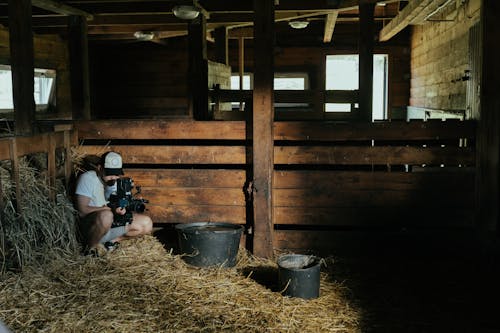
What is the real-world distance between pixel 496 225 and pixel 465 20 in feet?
16.3

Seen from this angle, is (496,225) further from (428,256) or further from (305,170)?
(305,170)

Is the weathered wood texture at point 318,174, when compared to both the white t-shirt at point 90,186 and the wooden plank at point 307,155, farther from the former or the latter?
the white t-shirt at point 90,186

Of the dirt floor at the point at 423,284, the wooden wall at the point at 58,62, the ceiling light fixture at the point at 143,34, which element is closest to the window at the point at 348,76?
the wooden wall at the point at 58,62

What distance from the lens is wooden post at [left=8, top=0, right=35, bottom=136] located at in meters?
5.32

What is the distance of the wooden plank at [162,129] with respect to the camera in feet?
19.0

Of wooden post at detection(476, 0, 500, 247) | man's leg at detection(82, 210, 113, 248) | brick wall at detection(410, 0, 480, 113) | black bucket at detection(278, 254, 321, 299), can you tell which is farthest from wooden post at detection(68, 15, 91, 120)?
brick wall at detection(410, 0, 480, 113)

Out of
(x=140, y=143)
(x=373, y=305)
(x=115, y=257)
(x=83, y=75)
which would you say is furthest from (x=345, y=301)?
(x=83, y=75)

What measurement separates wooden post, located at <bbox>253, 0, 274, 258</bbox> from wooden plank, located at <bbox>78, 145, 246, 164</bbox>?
274 mm

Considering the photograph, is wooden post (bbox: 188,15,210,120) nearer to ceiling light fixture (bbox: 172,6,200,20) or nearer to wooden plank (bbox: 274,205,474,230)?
ceiling light fixture (bbox: 172,6,200,20)

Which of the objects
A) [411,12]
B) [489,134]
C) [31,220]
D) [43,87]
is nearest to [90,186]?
[31,220]

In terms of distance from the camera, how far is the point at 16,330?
379 centimetres

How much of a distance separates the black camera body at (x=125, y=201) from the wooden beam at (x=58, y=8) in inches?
86.6

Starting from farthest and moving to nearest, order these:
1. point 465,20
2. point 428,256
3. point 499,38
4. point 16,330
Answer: point 465,20
point 428,256
point 499,38
point 16,330

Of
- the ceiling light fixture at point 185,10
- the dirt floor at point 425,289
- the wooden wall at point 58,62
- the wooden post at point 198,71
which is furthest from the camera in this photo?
the wooden wall at point 58,62
